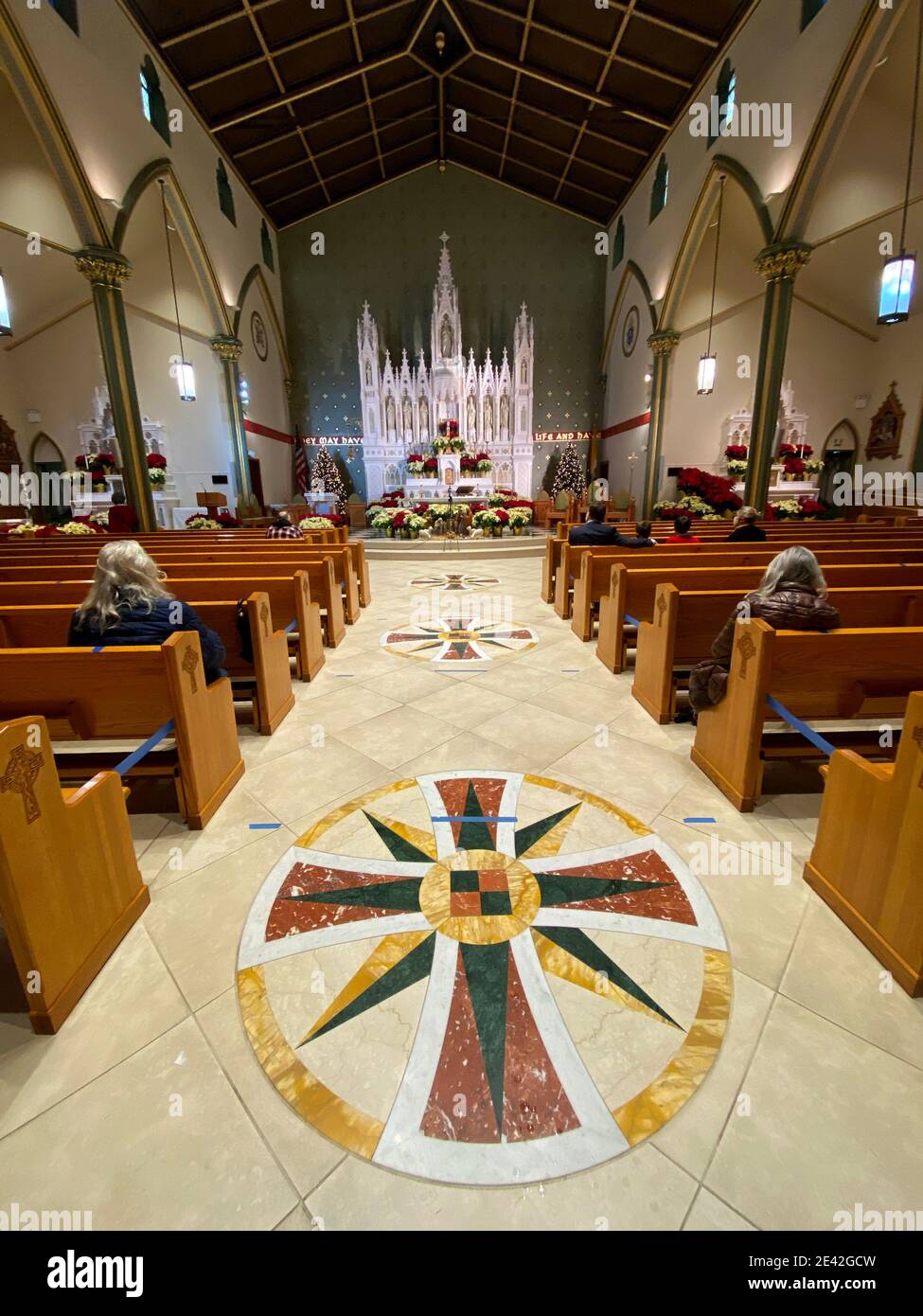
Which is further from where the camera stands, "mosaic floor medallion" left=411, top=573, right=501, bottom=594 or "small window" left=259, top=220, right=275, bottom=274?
"small window" left=259, top=220, right=275, bottom=274

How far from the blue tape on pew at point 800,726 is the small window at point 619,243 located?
15.6 meters

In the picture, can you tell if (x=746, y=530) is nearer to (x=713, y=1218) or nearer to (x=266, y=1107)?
(x=713, y=1218)

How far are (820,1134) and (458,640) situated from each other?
4075 millimetres

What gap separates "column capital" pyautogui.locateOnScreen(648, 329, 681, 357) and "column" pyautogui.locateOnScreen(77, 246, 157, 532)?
382 inches

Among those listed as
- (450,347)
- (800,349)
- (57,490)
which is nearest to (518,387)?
(450,347)

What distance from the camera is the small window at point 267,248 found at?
13961 mm

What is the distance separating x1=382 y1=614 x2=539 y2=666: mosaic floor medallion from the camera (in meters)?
4.62

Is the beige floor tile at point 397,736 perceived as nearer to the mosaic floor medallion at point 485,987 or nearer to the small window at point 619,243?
the mosaic floor medallion at point 485,987

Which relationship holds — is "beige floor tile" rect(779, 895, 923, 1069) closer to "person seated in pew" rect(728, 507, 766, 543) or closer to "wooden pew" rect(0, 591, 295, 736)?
"wooden pew" rect(0, 591, 295, 736)

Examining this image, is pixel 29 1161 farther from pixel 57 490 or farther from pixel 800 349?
pixel 800 349

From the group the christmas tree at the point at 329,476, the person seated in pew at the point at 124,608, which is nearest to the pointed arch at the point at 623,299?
the christmas tree at the point at 329,476

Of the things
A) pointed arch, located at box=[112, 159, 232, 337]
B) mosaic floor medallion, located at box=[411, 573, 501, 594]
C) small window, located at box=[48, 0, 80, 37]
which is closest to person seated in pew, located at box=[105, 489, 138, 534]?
pointed arch, located at box=[112, 159, 232, 337]

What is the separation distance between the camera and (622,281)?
547 inches

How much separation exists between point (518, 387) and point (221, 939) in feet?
51.7
